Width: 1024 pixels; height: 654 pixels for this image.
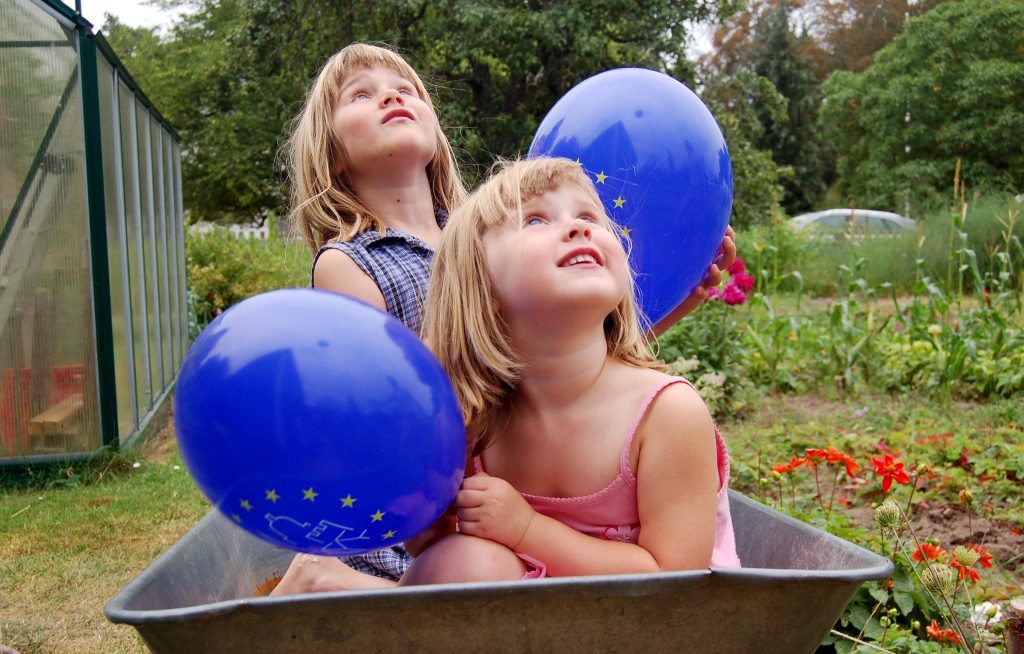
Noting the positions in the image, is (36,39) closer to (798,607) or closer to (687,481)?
(687,481)

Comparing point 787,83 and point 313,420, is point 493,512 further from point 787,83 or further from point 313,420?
point 787,83

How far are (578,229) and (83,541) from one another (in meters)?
2.91

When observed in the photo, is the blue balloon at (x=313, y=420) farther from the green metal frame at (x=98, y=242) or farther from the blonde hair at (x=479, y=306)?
the green metal frame at (x=98, y=242)

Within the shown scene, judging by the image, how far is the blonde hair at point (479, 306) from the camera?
5.18 ft

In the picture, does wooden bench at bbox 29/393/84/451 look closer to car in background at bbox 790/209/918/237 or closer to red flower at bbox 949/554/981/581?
red flower at bbox 949/554/981/581

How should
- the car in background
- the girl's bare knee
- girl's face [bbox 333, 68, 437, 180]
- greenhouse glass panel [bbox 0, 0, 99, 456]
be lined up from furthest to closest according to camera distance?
1. the car in background
2. greenhouse glass panel [bbox 0, 0, 99, 456]
3. girl's face [bbox 333, 68, 437, 180]
4. the girl's bare knee

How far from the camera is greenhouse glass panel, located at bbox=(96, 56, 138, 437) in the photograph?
15.7ft

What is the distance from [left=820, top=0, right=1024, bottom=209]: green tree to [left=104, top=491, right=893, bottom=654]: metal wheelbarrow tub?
23.4 meters

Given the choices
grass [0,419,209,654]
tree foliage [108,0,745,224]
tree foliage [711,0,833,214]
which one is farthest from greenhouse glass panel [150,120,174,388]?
tree foliage [711,0,833,214]

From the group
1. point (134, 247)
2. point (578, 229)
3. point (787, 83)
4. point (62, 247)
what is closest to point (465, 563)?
point (578, 229)

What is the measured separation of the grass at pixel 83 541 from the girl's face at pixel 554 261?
183 cm

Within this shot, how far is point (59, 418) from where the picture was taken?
14.3ft

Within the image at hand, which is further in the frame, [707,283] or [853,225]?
[853,225]

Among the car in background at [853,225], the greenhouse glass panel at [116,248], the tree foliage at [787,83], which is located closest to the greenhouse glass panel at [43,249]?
the greenhouse glass panel at [116,248]
